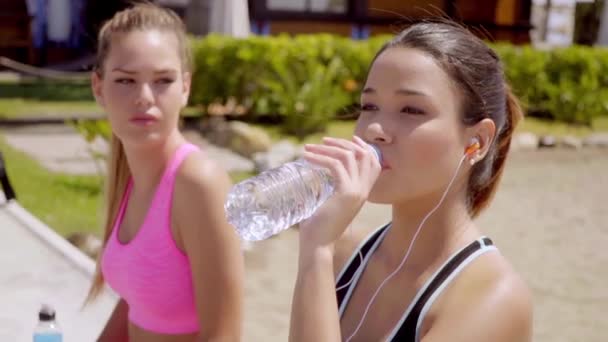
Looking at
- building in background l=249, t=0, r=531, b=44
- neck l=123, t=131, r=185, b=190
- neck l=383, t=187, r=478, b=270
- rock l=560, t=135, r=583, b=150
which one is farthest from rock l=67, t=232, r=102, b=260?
building in background l=249, t=0, r=531, b=44

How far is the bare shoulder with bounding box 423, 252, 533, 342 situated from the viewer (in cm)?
168

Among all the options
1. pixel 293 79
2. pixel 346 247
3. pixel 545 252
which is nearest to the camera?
pixel 346 247

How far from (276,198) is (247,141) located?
8059mm

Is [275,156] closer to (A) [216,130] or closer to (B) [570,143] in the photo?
(A) [216,130]

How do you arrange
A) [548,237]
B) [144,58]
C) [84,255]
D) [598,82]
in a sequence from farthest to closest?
[598,82]
[548,237]
[84,255]
[144,58]

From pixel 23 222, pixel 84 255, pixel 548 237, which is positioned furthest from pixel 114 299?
pixel 548 237

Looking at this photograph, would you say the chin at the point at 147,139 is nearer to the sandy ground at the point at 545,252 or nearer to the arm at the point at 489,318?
the arm at the point at 489,318

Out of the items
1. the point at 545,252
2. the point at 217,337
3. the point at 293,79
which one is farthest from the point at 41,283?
the point at 293,79

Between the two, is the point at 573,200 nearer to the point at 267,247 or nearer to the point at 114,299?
the point at 267,247

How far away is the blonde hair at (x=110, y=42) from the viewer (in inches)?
97.6

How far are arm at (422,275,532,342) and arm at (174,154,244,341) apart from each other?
726 mm

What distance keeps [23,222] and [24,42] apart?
39.4 feet

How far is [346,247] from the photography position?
2111 mm

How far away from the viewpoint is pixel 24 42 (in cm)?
1714
